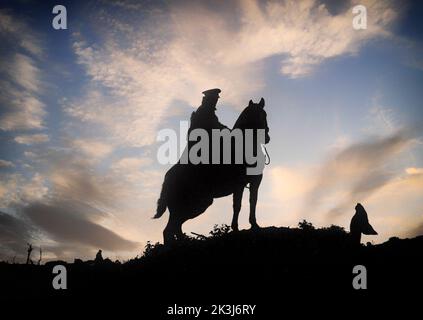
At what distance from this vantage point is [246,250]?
36.4ft

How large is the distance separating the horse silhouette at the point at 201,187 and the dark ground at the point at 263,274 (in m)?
0.94

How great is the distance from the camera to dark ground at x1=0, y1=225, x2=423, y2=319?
833 centimetres

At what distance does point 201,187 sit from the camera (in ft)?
43.2

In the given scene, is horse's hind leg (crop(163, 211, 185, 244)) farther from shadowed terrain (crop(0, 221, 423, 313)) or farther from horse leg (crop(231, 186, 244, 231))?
horse leg (crop(231, 186, 244, 231))

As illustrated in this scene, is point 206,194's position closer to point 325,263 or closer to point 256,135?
point 256,135

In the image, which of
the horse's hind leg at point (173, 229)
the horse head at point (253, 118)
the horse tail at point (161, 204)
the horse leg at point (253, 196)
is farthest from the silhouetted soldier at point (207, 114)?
the horse's hind leg at point (173, 229)

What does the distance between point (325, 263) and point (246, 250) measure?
2.46 metres

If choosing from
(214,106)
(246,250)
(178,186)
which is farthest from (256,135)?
(246,250)

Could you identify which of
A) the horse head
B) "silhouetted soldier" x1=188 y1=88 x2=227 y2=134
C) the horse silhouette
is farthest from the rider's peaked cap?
the horse silhouette

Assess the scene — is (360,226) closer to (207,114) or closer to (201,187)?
(201,187)

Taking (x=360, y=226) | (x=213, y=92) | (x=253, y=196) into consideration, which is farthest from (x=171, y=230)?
(x=360, y=226)

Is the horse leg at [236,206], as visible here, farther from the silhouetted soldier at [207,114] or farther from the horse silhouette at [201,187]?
the silhouetted soldier at [207,114]

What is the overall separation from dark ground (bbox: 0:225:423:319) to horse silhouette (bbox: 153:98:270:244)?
94 centimetres
